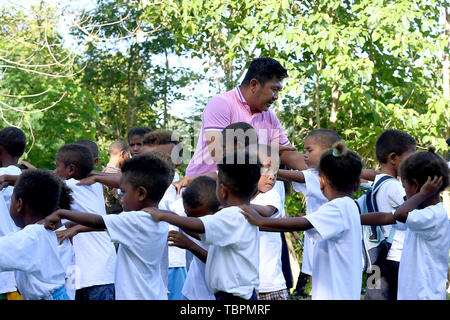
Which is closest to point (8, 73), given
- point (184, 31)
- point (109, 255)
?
point (184, 31)

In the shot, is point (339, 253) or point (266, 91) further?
point (266, 91)

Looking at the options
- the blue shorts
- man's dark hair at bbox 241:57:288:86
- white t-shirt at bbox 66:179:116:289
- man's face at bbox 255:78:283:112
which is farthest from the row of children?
the blue shorts

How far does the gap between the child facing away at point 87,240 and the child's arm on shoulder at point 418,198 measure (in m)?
2.38

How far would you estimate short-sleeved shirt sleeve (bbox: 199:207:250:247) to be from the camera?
3553 mm

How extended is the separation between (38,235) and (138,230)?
1.88ft

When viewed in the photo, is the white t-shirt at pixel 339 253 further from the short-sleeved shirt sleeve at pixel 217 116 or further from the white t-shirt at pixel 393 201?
the short-sleeved shirt sleeve at pixel 217 116

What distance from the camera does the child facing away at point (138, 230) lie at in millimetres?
3598

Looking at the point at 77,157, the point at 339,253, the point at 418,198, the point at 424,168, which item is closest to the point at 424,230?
the point at 418,198

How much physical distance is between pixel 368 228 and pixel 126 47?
45.2ft

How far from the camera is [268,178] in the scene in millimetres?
4461

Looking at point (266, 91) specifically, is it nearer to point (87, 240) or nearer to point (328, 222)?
point (328, 222)

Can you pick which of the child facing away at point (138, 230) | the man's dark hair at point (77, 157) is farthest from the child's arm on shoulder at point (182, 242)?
the man's dark hair at point (77, 157)

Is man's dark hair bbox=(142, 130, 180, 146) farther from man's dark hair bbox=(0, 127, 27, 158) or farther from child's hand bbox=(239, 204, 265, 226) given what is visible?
child's hand bbox=(239, 204, 265, 226)

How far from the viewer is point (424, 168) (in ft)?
13.5
